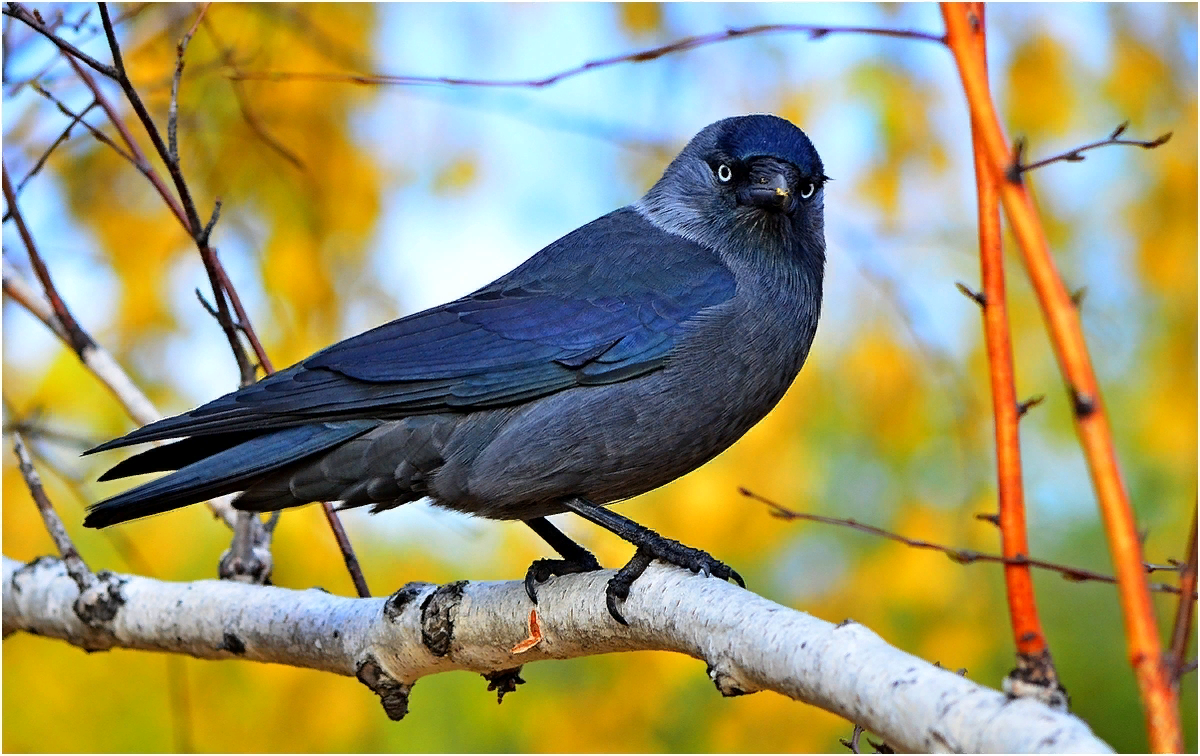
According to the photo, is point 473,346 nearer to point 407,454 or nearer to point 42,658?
point 407,454

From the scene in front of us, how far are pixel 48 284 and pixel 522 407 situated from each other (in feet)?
5.39

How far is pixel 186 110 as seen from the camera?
206 inches

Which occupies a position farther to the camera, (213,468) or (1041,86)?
(1041,86)

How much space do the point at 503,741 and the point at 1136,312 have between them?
3962 mm

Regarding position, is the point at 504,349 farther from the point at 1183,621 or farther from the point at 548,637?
the point at 1183,621

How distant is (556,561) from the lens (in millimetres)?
3594

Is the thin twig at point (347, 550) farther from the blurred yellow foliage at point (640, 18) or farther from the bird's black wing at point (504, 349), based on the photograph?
the blurred yellow foliage at point (640, 18)

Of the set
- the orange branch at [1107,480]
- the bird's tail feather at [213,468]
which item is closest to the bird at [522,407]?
the bird's tail feather at [213,468]

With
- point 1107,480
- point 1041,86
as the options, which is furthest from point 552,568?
point 1041,86

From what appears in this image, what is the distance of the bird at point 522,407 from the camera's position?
348cm

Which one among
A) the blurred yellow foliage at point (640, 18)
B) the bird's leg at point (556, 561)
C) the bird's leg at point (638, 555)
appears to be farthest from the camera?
the blurred yellow foliage at point (640, 18)

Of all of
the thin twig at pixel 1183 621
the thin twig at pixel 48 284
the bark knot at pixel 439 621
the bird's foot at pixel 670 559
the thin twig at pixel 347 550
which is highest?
the thin twig at pixel 48 284

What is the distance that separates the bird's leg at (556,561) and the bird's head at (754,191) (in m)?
1.13

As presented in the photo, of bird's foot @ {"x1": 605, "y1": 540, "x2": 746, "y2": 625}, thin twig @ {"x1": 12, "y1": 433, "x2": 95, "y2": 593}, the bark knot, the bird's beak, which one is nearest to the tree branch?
bird's foot @ {"x1": 605, "y1": 540, "x2": 746, "y2": 625}
